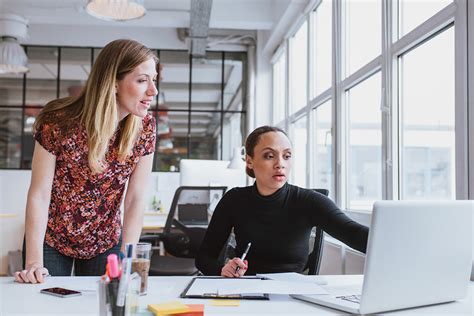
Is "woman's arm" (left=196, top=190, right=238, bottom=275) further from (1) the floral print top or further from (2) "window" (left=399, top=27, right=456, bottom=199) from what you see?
(2) "window" (left=399, top=27, right=456, bottom=199)

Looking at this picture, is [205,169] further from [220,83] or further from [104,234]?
[220,83]

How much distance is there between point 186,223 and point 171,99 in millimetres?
4201

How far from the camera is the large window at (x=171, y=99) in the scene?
7145mm

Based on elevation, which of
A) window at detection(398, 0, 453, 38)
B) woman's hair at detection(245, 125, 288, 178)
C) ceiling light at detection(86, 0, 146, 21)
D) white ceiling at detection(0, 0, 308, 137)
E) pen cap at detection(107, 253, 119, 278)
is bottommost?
pen cap at detection(107, 253, 119, 278)

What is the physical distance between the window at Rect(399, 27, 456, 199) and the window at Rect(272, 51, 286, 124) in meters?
3.26

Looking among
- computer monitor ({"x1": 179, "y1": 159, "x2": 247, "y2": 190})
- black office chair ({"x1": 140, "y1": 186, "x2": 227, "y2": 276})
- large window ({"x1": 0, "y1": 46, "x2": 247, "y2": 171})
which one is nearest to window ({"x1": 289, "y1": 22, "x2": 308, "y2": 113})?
computer monitor ({"x1": 179, "y1": 159, "x2": 247, "y2": 190})

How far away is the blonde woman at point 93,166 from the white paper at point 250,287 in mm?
432

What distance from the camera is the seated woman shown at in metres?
1.75

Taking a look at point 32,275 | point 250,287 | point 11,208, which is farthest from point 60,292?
point 11,208

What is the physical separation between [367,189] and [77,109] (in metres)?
3.31

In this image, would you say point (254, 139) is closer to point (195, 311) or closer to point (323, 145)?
point (195, 311)

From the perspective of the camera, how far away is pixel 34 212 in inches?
58.0

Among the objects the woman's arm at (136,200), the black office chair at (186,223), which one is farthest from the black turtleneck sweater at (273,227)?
the black office chair at (186,223)

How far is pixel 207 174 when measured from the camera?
3.90 meters
